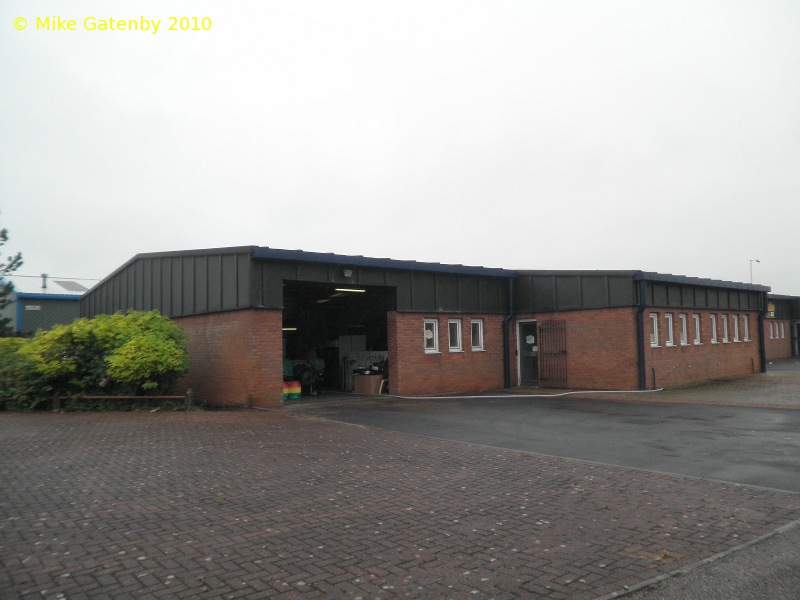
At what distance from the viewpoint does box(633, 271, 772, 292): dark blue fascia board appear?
21434mm

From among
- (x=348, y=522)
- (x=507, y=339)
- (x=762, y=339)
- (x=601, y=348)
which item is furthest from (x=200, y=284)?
(x=762, y=339)

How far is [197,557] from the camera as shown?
17.1 ft

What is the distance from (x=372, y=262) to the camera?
20266 millimetres

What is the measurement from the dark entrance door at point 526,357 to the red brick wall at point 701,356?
4.49 m

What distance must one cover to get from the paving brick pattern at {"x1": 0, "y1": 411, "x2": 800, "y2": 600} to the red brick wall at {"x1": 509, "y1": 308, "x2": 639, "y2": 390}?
12.8m

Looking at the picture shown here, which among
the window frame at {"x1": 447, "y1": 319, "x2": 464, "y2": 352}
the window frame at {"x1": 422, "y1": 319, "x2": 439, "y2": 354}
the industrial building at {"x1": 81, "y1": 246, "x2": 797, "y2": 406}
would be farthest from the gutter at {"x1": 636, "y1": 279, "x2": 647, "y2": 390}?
the window frame at {"x1": 422, "y1": 319, "x2": 439, "y2": 354}

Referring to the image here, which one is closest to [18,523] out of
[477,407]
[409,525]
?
[409,525]

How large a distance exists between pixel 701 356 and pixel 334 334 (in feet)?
51.0

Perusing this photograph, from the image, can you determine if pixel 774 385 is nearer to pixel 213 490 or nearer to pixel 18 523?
pixel 213 490

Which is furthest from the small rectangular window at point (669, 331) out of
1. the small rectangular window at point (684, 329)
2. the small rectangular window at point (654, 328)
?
the small rectangular window at point (654, 328)

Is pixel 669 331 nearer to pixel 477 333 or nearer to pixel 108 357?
pixel 477 333

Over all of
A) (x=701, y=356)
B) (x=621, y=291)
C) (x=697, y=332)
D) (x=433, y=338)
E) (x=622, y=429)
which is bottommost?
(x=622, y=429)

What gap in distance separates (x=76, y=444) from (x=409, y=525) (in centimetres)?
749

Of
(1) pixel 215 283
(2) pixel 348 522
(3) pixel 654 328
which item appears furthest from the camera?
(3) pixel 654 328
